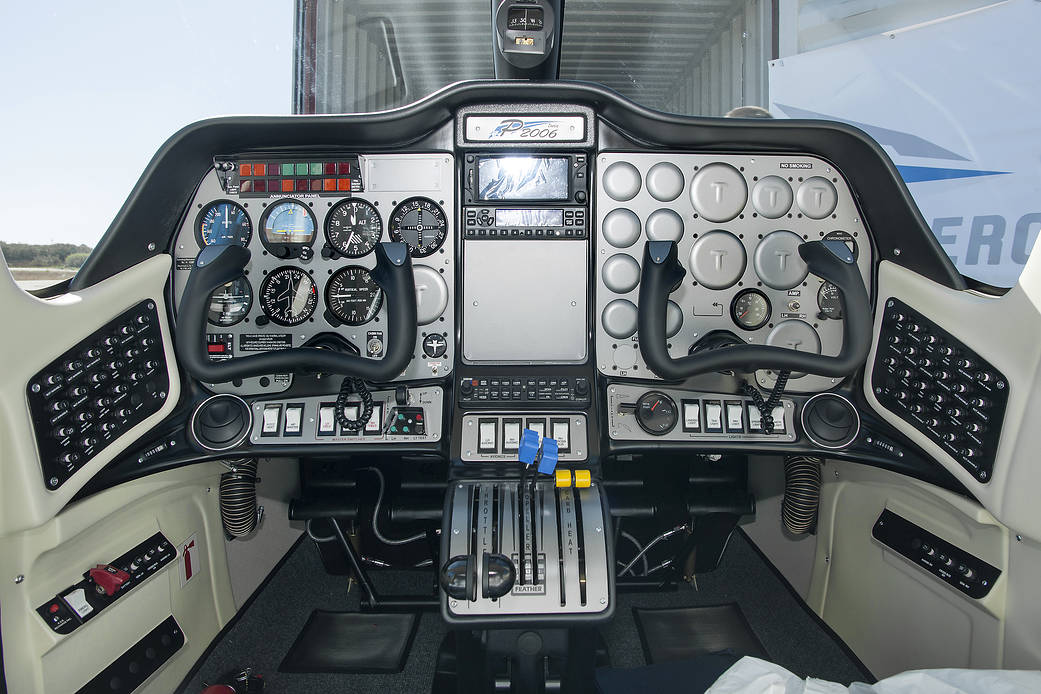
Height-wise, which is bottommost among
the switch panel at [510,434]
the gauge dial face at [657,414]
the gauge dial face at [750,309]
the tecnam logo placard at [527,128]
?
the switch panel at [510,434]

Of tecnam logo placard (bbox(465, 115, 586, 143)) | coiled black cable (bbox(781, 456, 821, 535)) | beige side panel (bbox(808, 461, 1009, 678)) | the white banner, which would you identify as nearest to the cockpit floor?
beige side panel (bbox(808, 461, 1009, 678))

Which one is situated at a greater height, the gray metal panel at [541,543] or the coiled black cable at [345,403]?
the coiled black cable at [345,403]

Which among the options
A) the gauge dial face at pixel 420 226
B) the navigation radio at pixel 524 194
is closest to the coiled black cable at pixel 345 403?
the gauge dial face at pixel 420 226

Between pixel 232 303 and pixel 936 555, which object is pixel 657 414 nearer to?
pixel 936 555

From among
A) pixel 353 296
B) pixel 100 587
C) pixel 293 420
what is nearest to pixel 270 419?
pixel 293 420

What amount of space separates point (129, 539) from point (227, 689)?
1.70 feet

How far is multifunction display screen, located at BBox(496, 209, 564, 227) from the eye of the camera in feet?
5.35

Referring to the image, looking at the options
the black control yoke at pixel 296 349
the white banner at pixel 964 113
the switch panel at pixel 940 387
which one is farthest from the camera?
the white banner at pixel 964 113

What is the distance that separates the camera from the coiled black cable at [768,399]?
142 cm

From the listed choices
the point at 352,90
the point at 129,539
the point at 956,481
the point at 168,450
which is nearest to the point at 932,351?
the point at 956,481

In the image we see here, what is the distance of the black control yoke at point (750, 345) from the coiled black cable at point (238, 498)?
1.29 m

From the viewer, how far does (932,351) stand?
1384mm

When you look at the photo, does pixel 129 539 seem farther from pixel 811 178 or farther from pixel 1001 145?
pixel 1001 145

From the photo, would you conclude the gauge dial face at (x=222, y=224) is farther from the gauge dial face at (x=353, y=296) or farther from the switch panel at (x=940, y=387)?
the switch panel at (x=940, y=387)
